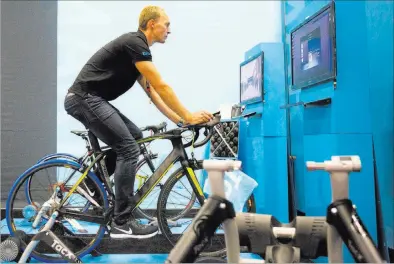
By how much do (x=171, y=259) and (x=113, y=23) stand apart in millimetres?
3255

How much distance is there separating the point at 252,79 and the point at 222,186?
240cm

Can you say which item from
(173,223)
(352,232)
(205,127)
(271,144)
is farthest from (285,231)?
(271,144)

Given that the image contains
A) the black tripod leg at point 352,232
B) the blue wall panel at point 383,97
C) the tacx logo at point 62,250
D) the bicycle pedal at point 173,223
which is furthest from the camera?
the bicycle pedal at point 173,223

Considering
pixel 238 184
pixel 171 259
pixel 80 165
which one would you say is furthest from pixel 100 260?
pixel 171 259

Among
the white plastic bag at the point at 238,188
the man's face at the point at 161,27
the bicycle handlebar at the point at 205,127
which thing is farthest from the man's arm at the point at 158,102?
the white plastic bag at the point at 238,188

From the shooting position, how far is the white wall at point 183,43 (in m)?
3.93

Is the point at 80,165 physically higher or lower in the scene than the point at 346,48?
lower

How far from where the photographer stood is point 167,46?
4004mm

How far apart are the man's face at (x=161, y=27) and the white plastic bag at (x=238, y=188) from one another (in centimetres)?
110

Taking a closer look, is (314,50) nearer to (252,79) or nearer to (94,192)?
(252,79)

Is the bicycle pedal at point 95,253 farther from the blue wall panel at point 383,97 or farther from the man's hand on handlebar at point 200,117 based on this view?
the blue wall panel at point 383,97

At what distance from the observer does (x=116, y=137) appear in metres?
2.31

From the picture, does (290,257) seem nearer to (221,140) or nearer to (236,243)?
(236,243)

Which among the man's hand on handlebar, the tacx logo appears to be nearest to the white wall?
the man's hand on handlebar
